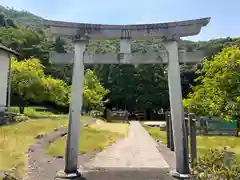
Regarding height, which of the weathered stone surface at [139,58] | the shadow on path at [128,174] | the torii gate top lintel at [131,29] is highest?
the torii gate top lintel at [131,29]

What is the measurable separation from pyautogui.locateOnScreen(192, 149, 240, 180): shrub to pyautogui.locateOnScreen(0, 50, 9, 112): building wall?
776 inches

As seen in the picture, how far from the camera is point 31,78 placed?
28109 mm

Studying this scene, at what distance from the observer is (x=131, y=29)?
8320mm

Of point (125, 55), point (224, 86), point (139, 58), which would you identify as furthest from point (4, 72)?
point (139, 58)

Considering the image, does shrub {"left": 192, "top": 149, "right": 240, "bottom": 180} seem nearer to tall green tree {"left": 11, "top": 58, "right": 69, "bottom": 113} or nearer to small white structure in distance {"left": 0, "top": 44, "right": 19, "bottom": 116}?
small white structure in distance {"left": 0, "top": 44, "right": 19, "bottom": 116}

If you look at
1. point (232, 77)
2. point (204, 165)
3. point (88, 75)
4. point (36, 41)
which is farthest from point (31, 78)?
point (36, 41)

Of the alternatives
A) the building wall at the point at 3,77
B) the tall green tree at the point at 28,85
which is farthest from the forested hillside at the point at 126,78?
the building wall at the point at 3,77

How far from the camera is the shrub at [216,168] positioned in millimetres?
5391

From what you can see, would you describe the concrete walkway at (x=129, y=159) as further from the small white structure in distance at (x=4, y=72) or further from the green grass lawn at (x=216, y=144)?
the small white structure in distance at (x=4, y=72)

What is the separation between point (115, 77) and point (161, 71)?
8.87 meters

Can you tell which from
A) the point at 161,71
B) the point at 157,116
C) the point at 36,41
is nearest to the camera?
the point at 157,116

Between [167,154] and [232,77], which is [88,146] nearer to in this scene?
[167,154]

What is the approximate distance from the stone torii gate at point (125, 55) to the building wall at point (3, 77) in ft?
53.4

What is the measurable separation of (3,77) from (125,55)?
17.7m
